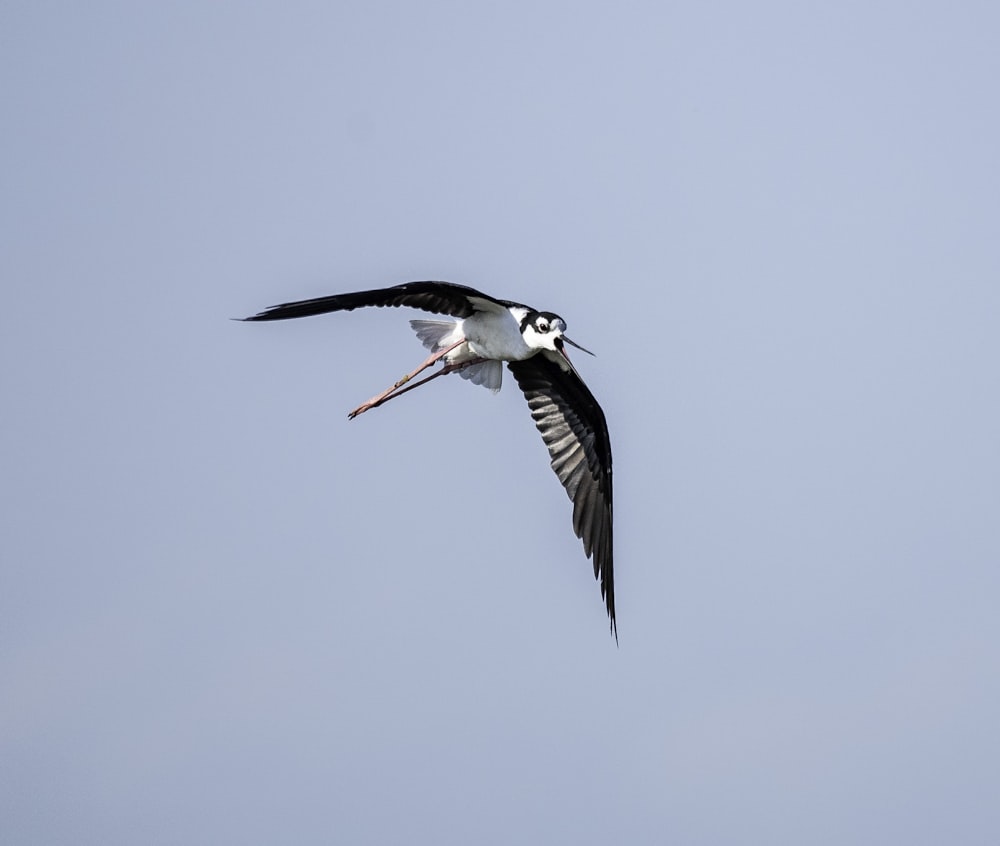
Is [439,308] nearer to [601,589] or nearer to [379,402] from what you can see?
[379,402]

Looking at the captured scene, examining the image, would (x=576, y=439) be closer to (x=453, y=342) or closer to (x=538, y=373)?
(x=538, y=373)

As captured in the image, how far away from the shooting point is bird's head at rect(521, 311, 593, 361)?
772 inches

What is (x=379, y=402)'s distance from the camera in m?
19.5

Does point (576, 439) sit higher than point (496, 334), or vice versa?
point (496, 334)

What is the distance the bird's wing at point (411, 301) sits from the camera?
668 inches

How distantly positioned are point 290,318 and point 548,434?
592cm

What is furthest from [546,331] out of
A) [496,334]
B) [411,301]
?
[411,301]

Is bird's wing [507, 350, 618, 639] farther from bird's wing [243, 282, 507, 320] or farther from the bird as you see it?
bird's wing [243, 282, 507, 320]

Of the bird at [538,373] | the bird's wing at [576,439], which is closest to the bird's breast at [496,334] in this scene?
the bird at [538,373]

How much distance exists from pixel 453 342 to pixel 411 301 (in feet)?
6.91

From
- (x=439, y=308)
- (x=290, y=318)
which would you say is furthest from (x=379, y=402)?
(x=290, y=318)

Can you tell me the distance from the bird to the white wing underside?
0.01 metres

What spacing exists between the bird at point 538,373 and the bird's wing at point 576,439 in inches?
0.5

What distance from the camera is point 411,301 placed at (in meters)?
18.2
